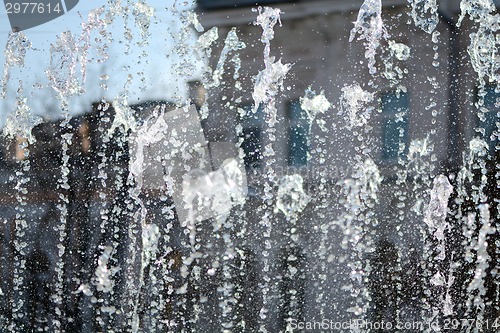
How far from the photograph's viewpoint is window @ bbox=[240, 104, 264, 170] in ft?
19.2

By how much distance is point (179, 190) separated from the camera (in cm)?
495

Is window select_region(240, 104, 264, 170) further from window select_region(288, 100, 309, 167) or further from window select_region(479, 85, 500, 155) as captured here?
window select_region(479, 85, 500, 155)

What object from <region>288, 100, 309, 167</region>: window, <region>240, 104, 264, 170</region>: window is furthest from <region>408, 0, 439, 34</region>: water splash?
<region>240, 104, 264, 170</region>: window

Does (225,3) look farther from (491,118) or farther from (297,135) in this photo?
(491,118)

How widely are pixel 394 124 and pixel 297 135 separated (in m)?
0.86

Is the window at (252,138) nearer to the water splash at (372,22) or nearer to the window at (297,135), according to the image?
the window at (297,135)

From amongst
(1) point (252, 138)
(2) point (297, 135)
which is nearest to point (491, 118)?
(2) point (297, 135)

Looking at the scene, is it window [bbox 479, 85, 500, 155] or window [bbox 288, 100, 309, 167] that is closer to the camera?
window [bbox 288, 100, 309, 167]

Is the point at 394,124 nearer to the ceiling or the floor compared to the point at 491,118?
nearer to the floor

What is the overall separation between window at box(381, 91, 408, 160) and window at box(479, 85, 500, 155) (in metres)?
0.71

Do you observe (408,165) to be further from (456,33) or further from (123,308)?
(123,308)

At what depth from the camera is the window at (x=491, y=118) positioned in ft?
18.5

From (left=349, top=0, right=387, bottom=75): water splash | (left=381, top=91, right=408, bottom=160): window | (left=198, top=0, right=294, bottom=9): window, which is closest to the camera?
(left=349, top=0, right=387, bottom=75): water splash

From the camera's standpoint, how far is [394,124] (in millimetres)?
5547
